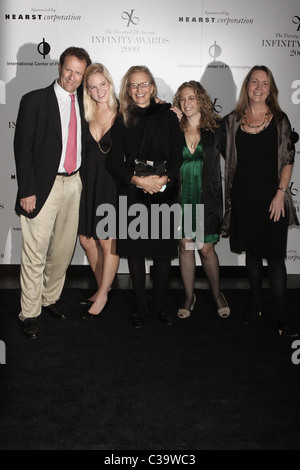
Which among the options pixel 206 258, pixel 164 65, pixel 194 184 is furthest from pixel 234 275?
pixel 164 65

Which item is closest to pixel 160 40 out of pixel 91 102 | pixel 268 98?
pixel 91 102

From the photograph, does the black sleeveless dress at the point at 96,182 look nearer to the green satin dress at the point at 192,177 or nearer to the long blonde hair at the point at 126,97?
the long blonde hair at the point at 126,97

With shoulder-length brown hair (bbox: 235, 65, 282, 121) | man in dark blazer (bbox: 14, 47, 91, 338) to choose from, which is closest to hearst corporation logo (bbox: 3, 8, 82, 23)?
man in dark blazer (bbox: 14, 47, 91, 338)

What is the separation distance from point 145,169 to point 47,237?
2.48 feet

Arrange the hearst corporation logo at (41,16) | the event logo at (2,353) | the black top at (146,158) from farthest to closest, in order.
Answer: the hearst corporation logo at (41,16) → the black top at (146,158) → the event logo at (2,353)

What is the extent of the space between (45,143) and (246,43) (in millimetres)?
2159

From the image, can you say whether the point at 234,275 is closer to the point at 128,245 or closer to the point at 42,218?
the point at 128,245

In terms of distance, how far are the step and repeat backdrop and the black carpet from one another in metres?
1.95

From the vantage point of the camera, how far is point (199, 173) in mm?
3473

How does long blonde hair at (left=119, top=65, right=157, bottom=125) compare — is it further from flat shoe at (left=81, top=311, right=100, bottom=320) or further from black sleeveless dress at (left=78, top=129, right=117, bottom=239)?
flat shoe at (left=81, top=311, right=100, bottom=320)

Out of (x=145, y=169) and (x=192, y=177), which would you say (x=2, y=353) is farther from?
(x=192, y=177)

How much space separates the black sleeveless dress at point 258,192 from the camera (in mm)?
3328

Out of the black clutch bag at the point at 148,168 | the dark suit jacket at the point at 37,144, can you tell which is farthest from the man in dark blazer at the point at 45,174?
the black clutch bag at the point at 148,168

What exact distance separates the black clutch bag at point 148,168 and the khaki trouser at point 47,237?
1.45ft
